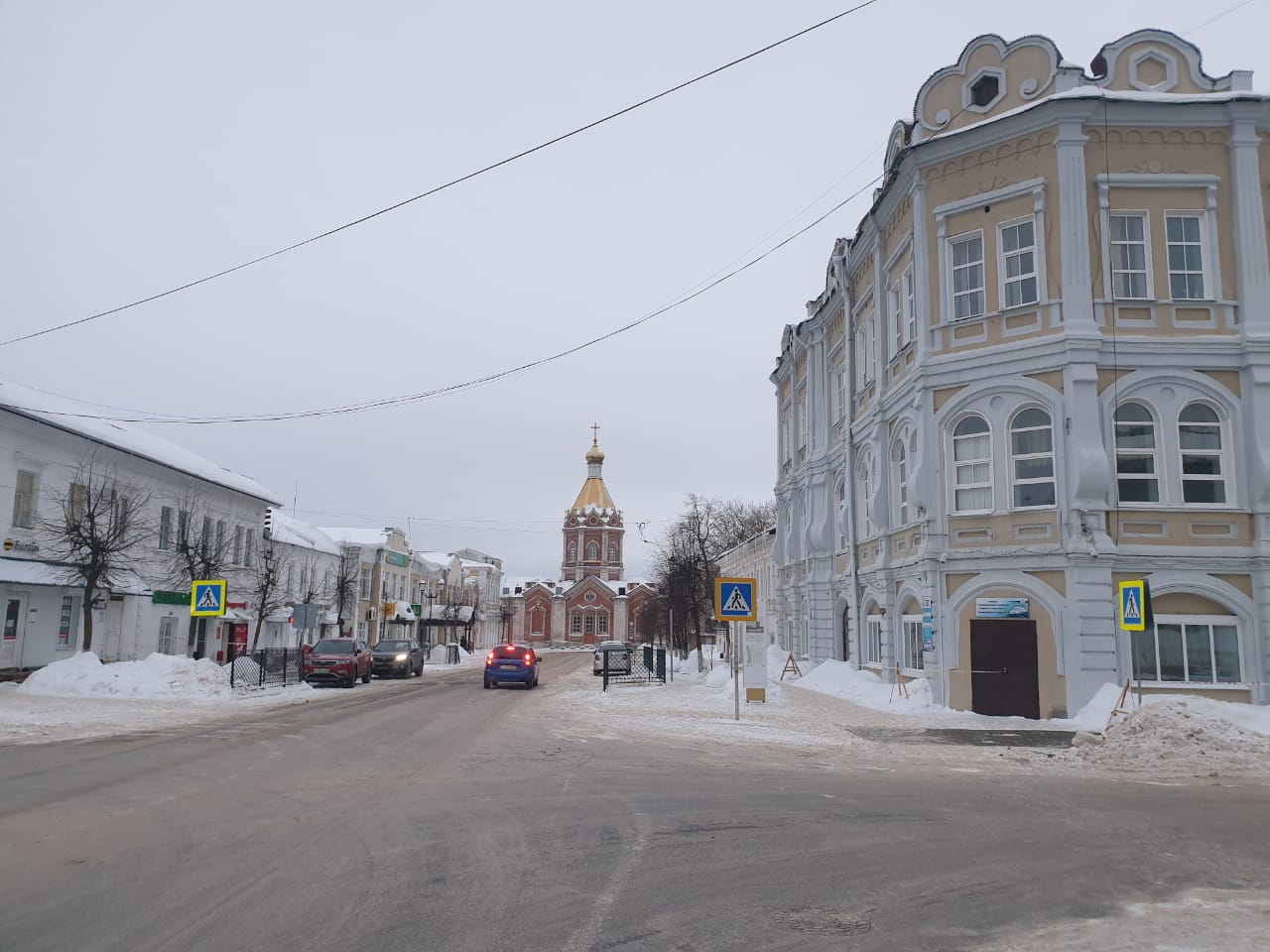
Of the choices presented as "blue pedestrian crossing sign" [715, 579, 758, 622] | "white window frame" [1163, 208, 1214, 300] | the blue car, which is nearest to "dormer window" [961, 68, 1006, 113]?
"white window frame" [1163, 208, 1214, 300]

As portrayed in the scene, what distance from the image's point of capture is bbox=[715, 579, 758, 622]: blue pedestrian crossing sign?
19.3 metres

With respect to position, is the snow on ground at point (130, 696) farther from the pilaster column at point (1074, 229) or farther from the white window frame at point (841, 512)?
the pilaster column at point (1074, 229)

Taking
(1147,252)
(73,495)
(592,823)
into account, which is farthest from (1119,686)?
(73,495)

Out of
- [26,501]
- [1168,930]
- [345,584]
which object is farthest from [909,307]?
[345,584]

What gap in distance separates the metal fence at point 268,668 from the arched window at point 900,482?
60.2 feet

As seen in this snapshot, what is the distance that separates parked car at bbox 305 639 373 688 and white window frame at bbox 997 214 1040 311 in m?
22.9

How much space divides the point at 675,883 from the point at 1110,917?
285 cm

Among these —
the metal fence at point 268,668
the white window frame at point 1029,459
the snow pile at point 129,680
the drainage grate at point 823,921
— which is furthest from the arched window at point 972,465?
the metal fence at point 268,668

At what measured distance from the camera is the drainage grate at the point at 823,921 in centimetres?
599

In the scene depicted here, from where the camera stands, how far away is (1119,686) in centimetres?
2014

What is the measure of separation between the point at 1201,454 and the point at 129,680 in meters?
26.5

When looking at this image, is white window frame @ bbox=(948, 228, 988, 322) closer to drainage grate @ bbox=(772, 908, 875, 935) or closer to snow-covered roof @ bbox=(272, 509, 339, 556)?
drainage grate @ bbox=(772, 908, 875, 935)

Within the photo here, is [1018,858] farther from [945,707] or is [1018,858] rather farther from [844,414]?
[844,414]

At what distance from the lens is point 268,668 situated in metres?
29.8
